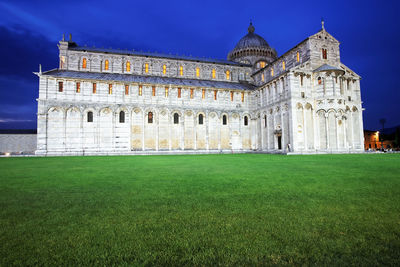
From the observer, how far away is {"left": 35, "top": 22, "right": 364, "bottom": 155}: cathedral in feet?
102

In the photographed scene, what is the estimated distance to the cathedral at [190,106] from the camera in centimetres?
3109

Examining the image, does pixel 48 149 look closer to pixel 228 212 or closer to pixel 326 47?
pixel 228 212

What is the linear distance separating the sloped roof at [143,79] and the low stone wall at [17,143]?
13809 mm

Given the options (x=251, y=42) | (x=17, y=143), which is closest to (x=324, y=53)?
(x=251, y=42)

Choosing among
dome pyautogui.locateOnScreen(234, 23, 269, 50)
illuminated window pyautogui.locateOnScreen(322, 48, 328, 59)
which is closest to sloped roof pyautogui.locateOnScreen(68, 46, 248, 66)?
dome pyautogui.locateOnScreen(234, 23, 269, 50)

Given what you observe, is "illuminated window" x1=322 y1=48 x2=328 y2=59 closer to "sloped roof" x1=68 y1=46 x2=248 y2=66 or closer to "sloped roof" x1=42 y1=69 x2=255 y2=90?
"sloped roof" x1=42 y1=69 x2=255 y2=90

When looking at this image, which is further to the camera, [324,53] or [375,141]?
[375,141]

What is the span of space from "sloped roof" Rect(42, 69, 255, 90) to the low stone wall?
45.3 feet

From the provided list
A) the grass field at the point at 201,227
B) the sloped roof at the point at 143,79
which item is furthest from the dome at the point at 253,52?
the grass field at the point at 201,227

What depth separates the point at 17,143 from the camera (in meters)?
38.3

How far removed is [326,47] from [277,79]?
8.16 meters

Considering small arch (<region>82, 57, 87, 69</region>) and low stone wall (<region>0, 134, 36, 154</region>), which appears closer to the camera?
low stone wall (<region>0, 134, 36, 154</region>)

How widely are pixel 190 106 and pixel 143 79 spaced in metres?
9.11

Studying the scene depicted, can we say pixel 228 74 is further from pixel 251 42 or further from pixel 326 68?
pixel 326 68
